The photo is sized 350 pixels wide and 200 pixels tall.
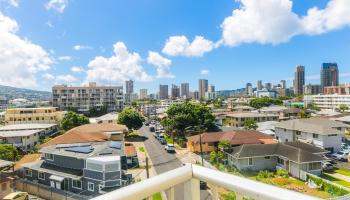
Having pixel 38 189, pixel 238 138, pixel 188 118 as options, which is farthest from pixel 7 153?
pixel 238 138

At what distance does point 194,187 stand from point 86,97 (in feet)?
227

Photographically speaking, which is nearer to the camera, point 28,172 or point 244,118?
point 28,172

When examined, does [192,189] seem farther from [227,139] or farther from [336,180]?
[227,139]

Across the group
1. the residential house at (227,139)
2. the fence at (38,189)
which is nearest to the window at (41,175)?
the fence at (38,189)

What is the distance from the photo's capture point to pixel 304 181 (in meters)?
18.3

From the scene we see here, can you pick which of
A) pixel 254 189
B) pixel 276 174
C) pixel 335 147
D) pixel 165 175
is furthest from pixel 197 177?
pixel 335 147

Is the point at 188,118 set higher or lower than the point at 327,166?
higher

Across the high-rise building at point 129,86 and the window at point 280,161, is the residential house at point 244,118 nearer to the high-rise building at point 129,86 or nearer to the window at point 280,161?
the window at point 280,161

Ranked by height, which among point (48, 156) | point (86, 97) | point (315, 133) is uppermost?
point (86, 97)

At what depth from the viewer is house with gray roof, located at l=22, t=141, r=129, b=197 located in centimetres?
1479

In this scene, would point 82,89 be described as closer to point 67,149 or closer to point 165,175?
point 67,149

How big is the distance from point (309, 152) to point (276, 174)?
2.90 m

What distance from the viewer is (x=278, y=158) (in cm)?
2094

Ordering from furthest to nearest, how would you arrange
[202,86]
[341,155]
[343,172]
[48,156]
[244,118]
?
[202,86], [244,118], [341,155], [343,172], [48,156]
